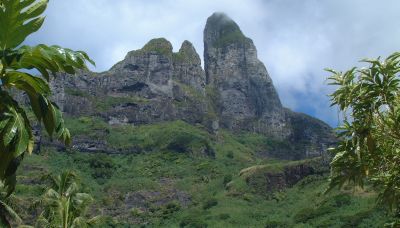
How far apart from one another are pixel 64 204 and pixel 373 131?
26519 mm

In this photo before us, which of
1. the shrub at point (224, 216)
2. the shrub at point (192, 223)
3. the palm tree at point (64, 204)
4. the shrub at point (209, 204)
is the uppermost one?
the shrub at point (209, 204)

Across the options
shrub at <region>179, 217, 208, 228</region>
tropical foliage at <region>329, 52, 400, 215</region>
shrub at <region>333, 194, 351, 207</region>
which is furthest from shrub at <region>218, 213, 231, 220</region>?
tropical foliage at <region>329, 52, 400, 215</region>

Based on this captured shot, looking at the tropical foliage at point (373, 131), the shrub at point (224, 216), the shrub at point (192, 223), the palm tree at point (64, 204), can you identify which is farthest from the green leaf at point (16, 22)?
the shrub at point (224, 216)

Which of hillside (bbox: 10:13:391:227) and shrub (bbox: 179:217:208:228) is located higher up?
hillside (bbox: 10:13:391:227)

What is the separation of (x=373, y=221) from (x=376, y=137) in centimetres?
8467

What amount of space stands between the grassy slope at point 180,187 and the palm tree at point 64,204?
50720 mm

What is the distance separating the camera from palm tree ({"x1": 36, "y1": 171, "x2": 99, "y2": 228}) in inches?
1296

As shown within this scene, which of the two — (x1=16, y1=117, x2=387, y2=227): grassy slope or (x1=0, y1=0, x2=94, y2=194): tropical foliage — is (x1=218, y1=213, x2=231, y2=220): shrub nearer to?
(x1=16, y1=117, x2=387, y2=227): grassy slope

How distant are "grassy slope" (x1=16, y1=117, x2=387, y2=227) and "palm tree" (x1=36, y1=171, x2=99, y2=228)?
50.7 m

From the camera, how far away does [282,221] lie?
111 meters

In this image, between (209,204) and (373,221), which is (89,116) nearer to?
(209,204)

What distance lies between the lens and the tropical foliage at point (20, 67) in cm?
614

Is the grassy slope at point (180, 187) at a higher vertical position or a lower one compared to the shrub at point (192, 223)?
higher

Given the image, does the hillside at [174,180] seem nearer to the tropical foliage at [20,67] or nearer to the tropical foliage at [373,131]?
the tropical foliage at [373,131]
